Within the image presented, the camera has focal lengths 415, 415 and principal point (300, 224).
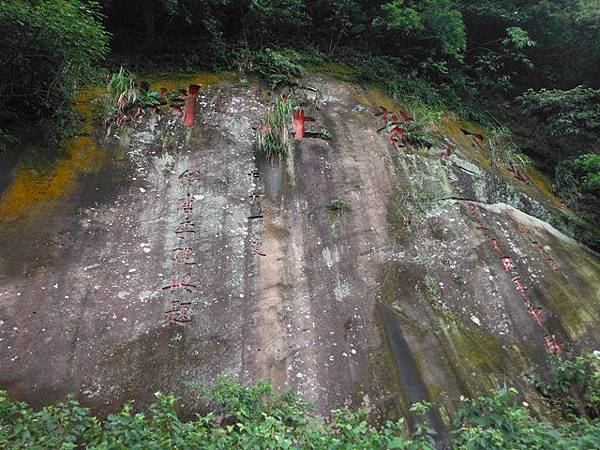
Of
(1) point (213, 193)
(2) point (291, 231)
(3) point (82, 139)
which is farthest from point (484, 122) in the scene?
(3) point (82, 139)

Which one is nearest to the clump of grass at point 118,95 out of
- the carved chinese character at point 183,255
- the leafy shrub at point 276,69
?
the leafy shrub at point 276,69

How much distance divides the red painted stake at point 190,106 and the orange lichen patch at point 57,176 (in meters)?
1.26

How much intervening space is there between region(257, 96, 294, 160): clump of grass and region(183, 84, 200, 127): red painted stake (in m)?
1.04

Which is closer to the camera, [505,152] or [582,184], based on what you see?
[582,184]

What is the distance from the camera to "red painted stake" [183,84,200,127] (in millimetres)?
6238

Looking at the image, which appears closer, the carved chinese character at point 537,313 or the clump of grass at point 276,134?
the carved chinese character at point 537,313

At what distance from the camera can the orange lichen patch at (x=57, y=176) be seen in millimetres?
4641

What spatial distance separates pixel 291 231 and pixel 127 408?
10.3 ft

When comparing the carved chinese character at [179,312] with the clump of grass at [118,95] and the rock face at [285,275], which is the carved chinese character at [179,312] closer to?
the rock face at [285,275]

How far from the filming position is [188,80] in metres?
6.85

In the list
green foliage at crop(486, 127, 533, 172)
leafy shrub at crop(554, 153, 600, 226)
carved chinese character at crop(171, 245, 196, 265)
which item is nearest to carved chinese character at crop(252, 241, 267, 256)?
carved chinese character at crop(171, 245, 196, 265)

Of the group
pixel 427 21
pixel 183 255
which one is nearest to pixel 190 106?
pixel 183 255

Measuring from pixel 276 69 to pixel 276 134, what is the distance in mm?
1879

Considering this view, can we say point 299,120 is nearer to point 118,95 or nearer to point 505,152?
point 118,95
